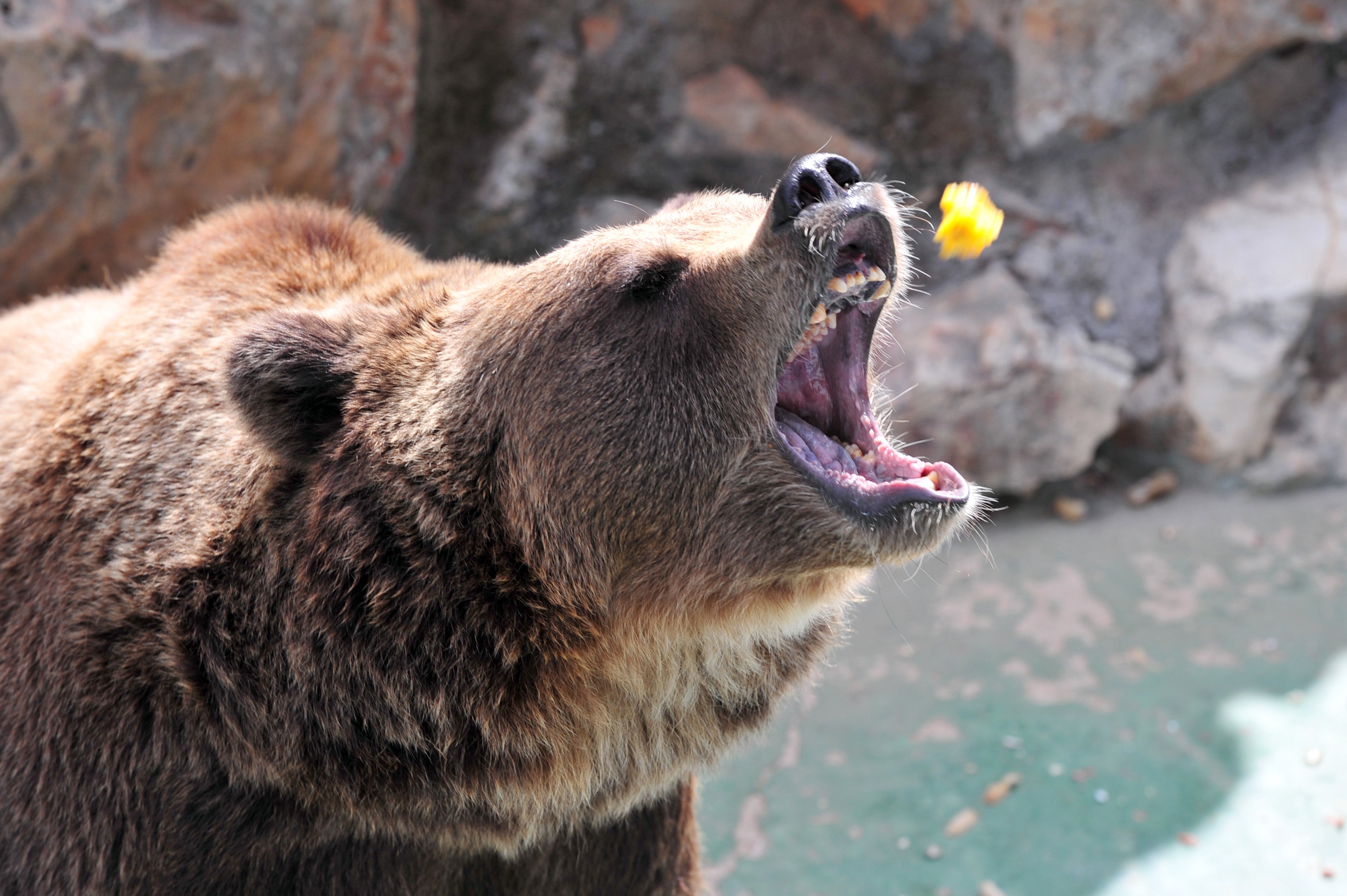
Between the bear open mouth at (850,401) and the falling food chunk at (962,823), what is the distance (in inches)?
76.1

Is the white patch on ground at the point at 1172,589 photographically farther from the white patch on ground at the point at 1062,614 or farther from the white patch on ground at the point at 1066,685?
the white patch on ground at the point at 1066,685

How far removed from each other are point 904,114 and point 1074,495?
217 centimetres

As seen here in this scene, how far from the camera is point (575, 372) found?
2244mm

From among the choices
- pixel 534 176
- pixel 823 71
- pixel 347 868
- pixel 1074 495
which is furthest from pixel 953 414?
pixel 347 868

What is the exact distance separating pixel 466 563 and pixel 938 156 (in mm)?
4339

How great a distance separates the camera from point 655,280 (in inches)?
89.1

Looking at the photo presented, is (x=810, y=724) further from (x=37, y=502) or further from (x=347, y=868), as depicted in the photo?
(x=37, y=502)

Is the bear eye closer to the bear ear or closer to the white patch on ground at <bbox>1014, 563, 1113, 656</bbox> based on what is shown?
the bear ear

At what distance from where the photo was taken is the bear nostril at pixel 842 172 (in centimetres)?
226

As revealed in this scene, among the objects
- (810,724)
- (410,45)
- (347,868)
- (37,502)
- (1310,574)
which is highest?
(410,45)

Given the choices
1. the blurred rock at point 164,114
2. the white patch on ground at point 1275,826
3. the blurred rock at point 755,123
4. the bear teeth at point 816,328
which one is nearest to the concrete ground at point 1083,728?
the white patch on ground at point 1275,826

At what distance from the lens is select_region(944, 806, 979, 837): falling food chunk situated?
3.75 meters

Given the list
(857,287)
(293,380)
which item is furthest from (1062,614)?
(293,380)

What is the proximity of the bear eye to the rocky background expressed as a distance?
2638mm
